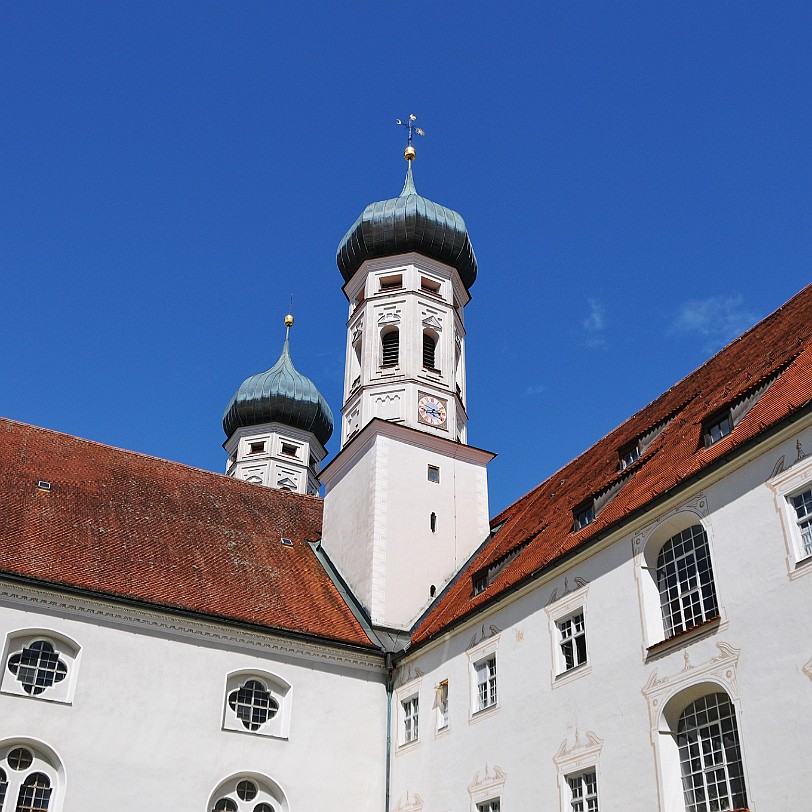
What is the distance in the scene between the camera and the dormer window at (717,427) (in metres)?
16.4

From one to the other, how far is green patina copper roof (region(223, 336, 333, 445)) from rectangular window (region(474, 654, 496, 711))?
2793 centimetres

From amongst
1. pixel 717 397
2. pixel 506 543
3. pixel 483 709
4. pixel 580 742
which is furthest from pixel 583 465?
pixel 580 742

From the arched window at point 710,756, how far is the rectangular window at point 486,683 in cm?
525

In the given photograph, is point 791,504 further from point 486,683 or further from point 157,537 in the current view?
point 157,537

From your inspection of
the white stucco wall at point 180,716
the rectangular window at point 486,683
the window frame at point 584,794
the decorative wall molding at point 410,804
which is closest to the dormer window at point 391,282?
the white stucco wall at point 180,716

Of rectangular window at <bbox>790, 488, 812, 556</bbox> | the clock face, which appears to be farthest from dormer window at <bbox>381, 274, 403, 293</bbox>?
rectangular window at <bbox>790, 488, 812, 556</bbox>

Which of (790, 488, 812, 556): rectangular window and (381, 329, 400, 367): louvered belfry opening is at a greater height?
(381, 329, 400, 367): louvered belfry opening

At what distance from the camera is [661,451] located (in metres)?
18.9

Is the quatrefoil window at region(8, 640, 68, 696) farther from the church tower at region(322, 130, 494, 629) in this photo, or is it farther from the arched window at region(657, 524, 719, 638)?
the arched window at region(657, 524, 719, 638)

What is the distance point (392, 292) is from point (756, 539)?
17963 mm

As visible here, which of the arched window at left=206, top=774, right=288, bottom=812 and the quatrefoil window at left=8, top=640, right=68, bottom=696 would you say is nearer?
the quatrefoil window at left=8, top=640, right=68, bottom=696

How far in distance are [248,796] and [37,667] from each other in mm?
4937

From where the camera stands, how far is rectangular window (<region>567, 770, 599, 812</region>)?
616 inches

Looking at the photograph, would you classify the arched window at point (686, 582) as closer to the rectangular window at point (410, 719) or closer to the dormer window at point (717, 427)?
the dormer window at point (717, 427)
